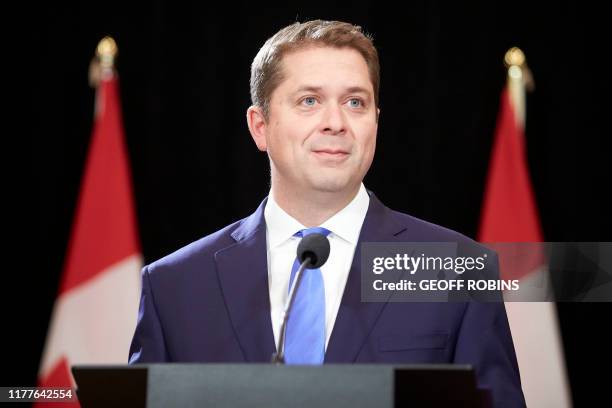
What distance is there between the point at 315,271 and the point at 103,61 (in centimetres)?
210

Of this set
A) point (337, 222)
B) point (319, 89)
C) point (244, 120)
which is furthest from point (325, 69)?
point (244, 120)

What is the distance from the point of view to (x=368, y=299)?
2.66 meters

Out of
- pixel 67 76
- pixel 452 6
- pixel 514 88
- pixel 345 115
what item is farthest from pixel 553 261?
pixel 67 76

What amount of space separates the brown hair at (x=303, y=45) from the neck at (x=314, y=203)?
272 mm

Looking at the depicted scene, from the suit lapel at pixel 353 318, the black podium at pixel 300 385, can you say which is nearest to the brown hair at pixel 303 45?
the suit lapel at pixel 353 318

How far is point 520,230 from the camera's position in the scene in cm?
421

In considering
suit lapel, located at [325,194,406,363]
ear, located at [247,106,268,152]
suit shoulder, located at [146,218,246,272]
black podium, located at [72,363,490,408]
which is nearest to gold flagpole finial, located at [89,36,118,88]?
ear, located at [247,106,268,152]

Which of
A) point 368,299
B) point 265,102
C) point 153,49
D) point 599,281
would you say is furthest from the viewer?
point 153,49

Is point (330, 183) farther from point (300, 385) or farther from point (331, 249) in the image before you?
point (300, 385)

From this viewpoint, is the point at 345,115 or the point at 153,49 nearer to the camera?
the point at 345,115

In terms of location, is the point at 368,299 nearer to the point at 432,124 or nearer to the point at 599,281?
the point at 599,281

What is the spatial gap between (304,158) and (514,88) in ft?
5.80

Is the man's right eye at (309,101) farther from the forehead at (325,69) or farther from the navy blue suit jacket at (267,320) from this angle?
the navy blue suit jacket at (267,320)

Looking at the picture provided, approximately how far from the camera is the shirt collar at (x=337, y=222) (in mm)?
2850
